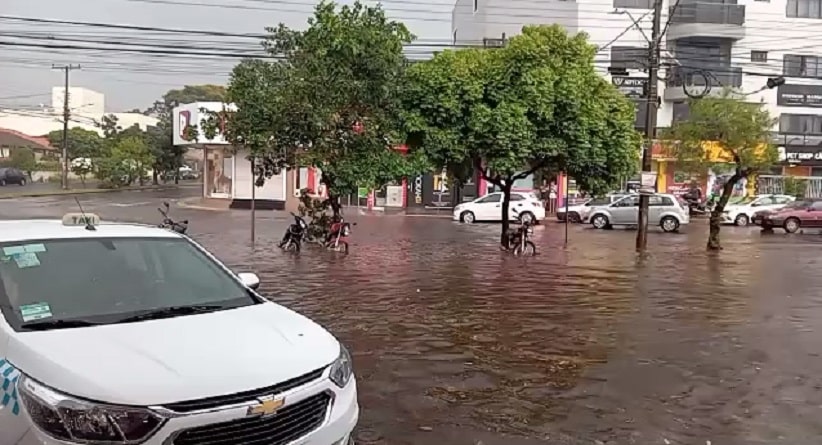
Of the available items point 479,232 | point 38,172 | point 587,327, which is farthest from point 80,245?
point 38,172

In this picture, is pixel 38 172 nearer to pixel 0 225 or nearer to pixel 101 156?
pixel 101 156

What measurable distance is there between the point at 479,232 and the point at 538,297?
15826mm

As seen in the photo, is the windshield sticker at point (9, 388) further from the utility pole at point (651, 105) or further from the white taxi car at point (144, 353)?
the utility pole at point (651, 105)

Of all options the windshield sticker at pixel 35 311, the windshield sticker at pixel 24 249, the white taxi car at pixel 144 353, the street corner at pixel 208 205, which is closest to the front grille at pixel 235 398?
the white taxi car at pixel 144 353

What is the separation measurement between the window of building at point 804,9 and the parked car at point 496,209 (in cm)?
2100

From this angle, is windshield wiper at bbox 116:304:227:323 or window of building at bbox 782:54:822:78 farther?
window of building at bbox 782:54:822:78

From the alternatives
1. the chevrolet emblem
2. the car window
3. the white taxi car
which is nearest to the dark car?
the car window

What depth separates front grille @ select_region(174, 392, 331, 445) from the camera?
3.47 m

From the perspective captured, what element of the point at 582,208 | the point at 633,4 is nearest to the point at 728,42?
the point at 633,4

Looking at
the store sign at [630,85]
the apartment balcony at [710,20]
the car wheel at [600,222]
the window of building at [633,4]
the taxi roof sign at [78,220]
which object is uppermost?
the window of building at [633,4]

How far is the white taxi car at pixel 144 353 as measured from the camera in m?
3.42

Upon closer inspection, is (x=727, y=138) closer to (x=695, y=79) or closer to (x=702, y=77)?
(x=702, y=77)

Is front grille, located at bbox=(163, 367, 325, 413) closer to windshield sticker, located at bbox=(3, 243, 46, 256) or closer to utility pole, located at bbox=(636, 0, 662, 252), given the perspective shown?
windshield sticker, located at bbox=(3, 243, 46, 256)

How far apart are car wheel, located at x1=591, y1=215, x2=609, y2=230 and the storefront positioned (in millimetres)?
17155
